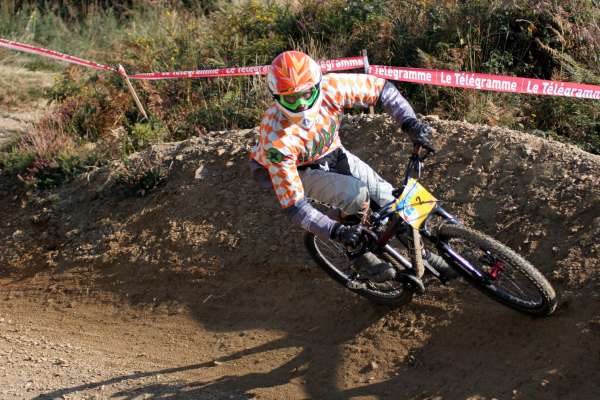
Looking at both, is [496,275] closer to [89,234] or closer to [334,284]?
[334,284]

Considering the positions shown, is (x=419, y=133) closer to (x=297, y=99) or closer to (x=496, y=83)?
(x=297, y=99)

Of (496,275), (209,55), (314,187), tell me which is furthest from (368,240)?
(209,55)

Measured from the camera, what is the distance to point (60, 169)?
8.30 metres

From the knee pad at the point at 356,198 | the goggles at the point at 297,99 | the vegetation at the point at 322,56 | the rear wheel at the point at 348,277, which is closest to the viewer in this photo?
the goggles at the point at 297,99

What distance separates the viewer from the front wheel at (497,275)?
4367 mm

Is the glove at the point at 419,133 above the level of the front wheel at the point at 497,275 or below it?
above

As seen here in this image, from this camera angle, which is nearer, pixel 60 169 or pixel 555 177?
pixel 555 177

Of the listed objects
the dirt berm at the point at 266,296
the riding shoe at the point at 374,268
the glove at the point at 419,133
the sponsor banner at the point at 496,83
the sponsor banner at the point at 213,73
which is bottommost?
the dirt berm at the point at 266,296

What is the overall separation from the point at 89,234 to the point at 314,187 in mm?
3557

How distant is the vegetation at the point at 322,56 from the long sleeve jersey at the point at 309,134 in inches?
93.3

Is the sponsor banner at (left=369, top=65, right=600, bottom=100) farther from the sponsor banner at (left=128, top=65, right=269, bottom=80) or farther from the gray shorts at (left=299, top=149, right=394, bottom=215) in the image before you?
the gray shorts at (left=299, top=149, right=394, bottom=215)

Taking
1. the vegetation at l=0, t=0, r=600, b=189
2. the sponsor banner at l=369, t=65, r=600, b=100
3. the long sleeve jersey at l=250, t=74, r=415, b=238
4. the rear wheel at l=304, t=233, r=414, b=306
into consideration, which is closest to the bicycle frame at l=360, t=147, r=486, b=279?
the long sleeve jersey at l=250, t=74, r=415, b=238

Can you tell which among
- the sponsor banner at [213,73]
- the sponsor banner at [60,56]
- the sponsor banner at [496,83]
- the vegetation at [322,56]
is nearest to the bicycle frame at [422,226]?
the sponsor banner at [496,83]

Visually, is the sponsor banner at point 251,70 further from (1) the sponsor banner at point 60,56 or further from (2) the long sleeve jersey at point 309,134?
(2) the long sleeve jersey at point 309,134
